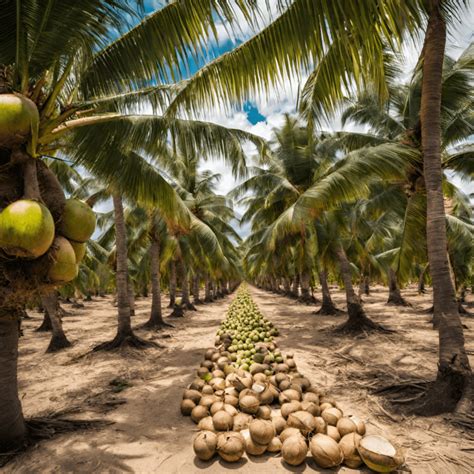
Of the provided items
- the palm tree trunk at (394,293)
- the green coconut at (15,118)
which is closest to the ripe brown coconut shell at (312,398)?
the green coconut at (15,118)

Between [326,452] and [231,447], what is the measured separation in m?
0.82

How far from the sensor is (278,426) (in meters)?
3.10

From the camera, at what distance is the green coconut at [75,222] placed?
2.39m

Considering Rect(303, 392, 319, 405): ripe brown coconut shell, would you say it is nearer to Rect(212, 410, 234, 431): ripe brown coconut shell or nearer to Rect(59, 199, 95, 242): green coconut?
Rect(212, 410, 234, 431): ripe brown coconut shell

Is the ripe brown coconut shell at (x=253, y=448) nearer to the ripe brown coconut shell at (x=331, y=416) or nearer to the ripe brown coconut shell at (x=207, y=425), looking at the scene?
the ripe brown coconut shell at (x=207, y=425)

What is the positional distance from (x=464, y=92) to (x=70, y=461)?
8791mm

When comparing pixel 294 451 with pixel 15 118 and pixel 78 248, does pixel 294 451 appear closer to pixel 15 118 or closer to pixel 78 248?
pixel 78 248

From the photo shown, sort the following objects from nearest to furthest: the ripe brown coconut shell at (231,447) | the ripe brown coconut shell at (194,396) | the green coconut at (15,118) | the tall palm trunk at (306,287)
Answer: the green coconut at (15,118) < the ripe brown coconut shell at (231,447) < the ripe brown coconut shell at (194,396) < the tall palm trunk at (306,287)

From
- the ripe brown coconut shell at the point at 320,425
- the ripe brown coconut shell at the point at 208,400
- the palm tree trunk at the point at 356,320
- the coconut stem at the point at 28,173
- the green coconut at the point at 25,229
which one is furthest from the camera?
the palm tree trunk at the point at 356,320

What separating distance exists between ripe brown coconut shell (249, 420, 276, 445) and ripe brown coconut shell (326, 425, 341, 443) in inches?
20.8

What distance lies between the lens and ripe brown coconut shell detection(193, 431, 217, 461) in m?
2.75

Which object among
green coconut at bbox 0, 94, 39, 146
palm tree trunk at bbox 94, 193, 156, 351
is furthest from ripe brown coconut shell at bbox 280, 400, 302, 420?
palm tree trunk at bbox 94, 193, 156, 351

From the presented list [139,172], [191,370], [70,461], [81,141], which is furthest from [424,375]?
[81,141]

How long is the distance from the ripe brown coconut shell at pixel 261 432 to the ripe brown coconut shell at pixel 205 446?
36cm
